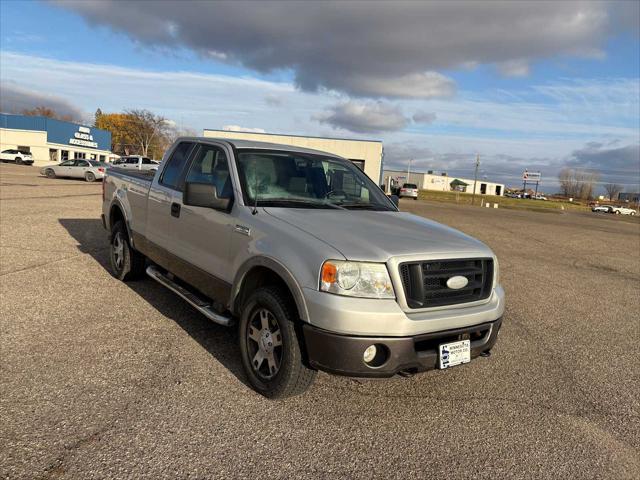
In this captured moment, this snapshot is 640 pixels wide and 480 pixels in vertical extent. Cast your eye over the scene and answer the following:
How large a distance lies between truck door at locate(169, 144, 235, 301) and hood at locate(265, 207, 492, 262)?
21.0 inches

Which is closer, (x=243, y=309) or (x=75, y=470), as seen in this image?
(x=75, y=470)

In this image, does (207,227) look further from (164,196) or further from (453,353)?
(453,353)

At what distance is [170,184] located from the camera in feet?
16.7

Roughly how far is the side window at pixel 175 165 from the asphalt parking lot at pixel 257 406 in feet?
4.65

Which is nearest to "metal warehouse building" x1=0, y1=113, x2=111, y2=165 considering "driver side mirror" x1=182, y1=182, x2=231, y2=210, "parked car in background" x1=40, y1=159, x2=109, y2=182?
"parked car in background" x1=40, y1=159, x2=109, y2=182

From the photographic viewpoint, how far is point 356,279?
3.01m

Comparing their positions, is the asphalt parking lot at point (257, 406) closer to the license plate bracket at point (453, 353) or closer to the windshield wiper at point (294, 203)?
the license plate bracket at point (453, 353)

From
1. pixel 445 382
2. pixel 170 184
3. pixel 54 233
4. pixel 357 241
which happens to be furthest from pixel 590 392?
pixel 54 233

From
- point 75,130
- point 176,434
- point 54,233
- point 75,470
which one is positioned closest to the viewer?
point 75,470

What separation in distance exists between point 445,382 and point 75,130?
270ft

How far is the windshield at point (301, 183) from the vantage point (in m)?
4.05

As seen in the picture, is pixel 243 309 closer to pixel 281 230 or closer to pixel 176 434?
pixel 281 230

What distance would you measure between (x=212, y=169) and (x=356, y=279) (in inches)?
85.6

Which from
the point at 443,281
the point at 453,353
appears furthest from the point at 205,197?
the point at 453,353
